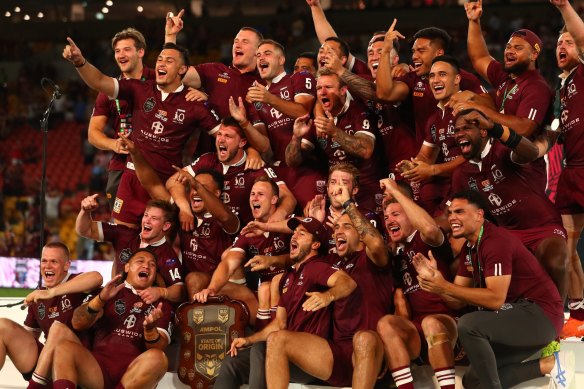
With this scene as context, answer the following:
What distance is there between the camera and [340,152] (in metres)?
7.45

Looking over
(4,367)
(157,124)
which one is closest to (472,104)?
(157,124)

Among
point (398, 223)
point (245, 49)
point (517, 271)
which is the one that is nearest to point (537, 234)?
point (517, 271)

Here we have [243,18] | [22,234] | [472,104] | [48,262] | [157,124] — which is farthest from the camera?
[243,18]

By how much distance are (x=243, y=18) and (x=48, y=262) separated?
531 inches

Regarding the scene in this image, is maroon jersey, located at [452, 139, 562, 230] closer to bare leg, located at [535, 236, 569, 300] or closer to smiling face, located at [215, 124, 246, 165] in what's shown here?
bare leg, located at [535, 236, 569, 300]

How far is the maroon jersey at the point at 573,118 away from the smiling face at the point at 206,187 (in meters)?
2.74

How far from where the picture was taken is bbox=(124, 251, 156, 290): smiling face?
6953 mm

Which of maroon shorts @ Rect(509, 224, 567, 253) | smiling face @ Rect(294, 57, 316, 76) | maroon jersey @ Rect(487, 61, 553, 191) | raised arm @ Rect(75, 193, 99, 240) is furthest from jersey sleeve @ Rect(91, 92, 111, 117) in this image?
maroon shorts @ Rect(509, 224, 567, 253)

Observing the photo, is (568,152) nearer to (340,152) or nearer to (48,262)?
(340,152)

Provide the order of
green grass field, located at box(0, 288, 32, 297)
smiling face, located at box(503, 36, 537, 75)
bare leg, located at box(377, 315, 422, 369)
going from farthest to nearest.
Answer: green grass field, located at box(0, 288, 32, 297)
smiling face, located at box(503, 36, 537, 75)
bare leg, located at box(377, 315, 422, 369)

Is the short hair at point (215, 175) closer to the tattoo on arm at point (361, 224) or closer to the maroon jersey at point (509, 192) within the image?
the tattoo on arm at point (361, 224)

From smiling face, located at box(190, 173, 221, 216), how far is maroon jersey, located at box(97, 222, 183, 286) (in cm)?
36

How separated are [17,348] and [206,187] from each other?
1.90m

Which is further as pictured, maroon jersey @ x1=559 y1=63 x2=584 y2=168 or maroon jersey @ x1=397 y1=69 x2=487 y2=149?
maroon jersey @ x1=397 y1=69 x2=487 y2=149
